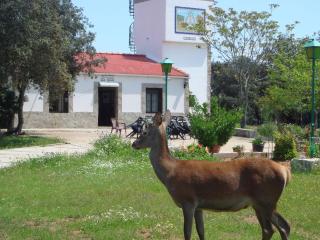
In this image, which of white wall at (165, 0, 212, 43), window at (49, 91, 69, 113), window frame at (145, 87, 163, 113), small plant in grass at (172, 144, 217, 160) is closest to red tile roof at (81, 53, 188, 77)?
window frame at (145, 87, 163, 113)

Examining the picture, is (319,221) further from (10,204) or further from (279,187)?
(10,204)

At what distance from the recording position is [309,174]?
14.7 metres

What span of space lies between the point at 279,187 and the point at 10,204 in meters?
5.71

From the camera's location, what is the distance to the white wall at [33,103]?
3766 cm

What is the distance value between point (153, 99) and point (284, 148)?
24471 mm

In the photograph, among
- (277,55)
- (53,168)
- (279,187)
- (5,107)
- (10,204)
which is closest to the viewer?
(279,187)

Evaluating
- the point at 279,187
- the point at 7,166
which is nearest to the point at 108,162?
the point at 7,166

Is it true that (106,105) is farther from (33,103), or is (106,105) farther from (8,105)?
(8,105)

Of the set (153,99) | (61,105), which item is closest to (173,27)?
(153,99)

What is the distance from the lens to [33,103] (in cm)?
3781

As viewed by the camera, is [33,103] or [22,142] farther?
[33,103]

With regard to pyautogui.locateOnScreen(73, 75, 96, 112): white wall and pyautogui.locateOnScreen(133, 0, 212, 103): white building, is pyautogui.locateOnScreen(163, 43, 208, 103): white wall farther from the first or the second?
pyautogui.locateOnScreen(73, 75, 96, 112): white wall

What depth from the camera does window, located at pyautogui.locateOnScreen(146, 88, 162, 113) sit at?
137 ft

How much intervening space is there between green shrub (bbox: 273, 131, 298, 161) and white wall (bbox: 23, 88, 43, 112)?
2246cm
